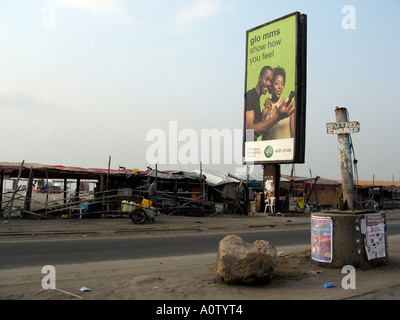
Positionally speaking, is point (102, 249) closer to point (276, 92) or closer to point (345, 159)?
Result: point (345, 159)

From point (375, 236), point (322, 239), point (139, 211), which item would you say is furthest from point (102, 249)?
point (139, 211)

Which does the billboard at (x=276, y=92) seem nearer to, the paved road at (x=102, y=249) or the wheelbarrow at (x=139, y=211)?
the wheelbarrow at (x=139, y=211)

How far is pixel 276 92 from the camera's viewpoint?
24109 mm

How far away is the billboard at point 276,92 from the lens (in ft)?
75.3

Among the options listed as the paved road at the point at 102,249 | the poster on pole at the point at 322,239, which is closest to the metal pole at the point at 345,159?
the poster on pole at the point at 322,239

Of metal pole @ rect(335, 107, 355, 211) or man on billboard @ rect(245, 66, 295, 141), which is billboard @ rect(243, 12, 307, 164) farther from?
metal pole @ rect(335, 107, 355, 211)

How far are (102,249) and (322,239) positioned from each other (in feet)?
19.5

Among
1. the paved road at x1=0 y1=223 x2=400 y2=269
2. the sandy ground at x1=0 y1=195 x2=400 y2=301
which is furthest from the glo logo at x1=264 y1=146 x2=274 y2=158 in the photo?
the sandy ground at x1=0 y1=195 x2=400 y2=301

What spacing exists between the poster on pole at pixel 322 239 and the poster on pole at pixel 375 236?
0.68m

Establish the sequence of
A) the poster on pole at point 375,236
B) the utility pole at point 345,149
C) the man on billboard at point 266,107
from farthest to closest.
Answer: the man on billboard at point 266,107
the utility pole at point 345,149
the poster on pole at point 375,236

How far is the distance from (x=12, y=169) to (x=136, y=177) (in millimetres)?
7616

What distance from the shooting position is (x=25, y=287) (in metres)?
5.77
